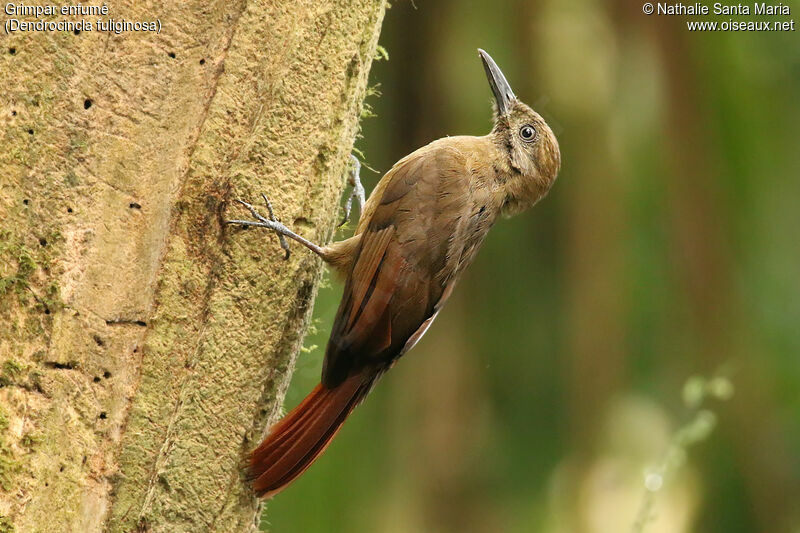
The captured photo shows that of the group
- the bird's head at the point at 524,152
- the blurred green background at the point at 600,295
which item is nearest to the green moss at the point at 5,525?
the bird's head at the point at 524,152

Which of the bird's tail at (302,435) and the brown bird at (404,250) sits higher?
the brown bird at (404,250)

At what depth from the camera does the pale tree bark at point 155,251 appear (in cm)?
199

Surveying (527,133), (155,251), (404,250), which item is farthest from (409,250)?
(155,251)

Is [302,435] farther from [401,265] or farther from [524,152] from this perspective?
[524,152]

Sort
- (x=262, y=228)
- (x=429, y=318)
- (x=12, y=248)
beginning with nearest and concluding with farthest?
(x=12, y=248), (x=262, y=228), (x=429, y=318)

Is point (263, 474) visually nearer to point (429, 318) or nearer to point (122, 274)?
point (122, 274)

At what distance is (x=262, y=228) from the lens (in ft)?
7.44

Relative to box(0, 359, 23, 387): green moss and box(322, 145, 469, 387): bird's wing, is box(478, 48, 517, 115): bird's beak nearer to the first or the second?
box(322, 145, 469, 387): bird's wing

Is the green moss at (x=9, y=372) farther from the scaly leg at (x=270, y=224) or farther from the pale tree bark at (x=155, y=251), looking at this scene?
the scaly leg at (x=270, y=224)

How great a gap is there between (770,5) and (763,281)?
147 centimetres

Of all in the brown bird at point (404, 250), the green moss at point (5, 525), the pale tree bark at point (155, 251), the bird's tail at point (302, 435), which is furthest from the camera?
the brown bird at point (404, 250)

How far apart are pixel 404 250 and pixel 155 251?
942 mm

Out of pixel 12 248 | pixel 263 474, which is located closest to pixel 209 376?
pixel 263 474

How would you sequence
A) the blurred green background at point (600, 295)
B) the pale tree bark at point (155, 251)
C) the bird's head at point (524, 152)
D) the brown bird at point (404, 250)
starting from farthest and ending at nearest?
1. the blurred green background at point (600, 295)
2. the bird's head at point (524, 152)
3. the brown bird at point (404, 250)
4. the pale tree bark at point (155, 251)
